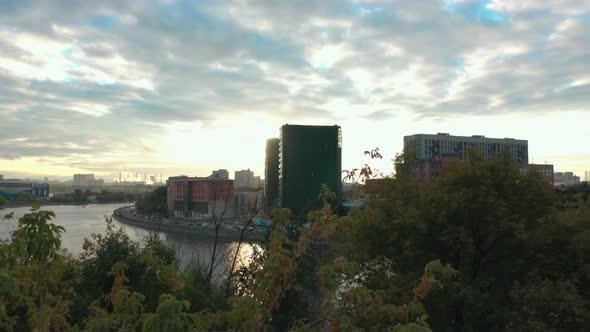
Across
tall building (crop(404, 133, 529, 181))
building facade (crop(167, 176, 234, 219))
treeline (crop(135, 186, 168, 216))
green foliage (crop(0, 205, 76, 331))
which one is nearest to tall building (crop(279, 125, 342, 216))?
building facade (crop(167, 176, 234, 219))

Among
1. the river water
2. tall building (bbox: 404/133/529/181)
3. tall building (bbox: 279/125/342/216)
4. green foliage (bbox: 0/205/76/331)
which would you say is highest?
tall building (bbox: 404/133/529/181)

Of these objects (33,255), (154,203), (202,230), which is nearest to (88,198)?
(154,203)

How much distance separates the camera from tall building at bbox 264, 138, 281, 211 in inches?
2124

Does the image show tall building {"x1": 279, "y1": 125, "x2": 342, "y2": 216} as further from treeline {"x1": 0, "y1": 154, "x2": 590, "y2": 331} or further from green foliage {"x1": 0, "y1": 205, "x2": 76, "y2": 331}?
green foliage {"x1": 0, "y1": 205, "x2": 76, "y2": 331}

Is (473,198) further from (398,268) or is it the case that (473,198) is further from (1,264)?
A: (1,264)

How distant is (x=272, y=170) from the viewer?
56.8 m

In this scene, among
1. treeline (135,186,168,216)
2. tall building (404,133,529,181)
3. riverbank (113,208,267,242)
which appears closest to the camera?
riverbank (113,208,267,242)

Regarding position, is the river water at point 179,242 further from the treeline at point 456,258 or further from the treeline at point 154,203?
the treeline at point 154,203

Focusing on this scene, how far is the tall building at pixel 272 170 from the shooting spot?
5394 cm

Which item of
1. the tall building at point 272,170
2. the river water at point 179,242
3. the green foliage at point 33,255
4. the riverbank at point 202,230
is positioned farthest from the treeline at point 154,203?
the green foliage at point 33,255

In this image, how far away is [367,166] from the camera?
3.42m

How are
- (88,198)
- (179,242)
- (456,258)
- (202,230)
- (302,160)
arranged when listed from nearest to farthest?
1. (456,258)
2. (179,242)
3. (302,160)
4. (202,230)
5. (88,198)

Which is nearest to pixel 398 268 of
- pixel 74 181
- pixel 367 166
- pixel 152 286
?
pixel 152 286

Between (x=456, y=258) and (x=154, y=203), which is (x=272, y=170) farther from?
(x=456, y=258)
